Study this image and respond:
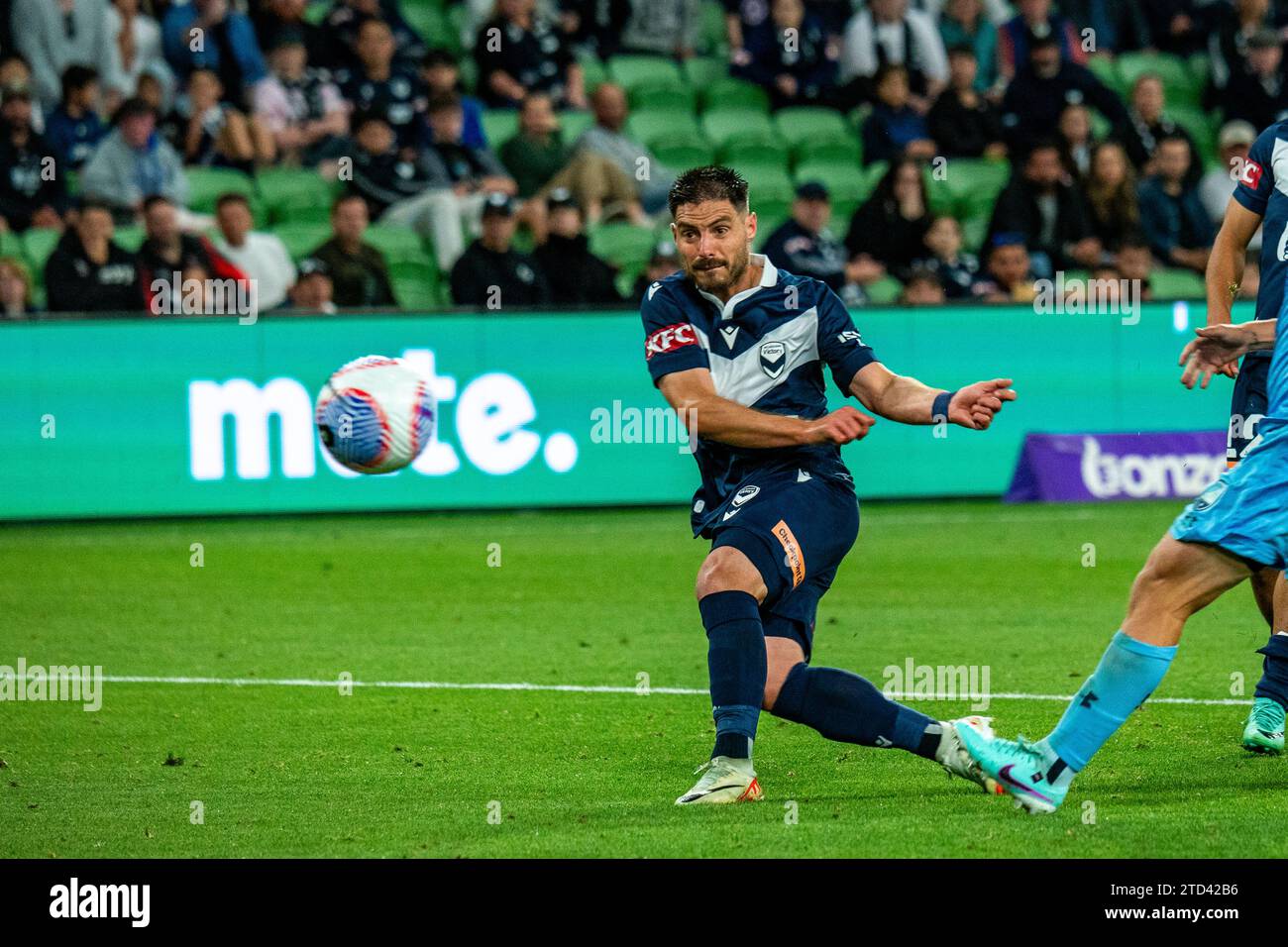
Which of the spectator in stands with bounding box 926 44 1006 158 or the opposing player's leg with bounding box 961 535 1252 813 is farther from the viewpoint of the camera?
the spectator in stands with bounding box 926 44 1006 158

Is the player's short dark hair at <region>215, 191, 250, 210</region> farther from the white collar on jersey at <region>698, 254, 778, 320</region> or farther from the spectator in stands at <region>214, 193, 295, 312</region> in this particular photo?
the white collar on jersey at <region>698, 254, 778, 320</region>

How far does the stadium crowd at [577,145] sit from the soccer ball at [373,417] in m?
8.64

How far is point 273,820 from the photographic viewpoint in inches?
228

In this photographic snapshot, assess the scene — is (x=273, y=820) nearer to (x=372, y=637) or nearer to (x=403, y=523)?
(x=372, y=637)

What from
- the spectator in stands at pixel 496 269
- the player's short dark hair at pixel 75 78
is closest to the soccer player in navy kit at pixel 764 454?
the spectator in stands at pixel 496 269

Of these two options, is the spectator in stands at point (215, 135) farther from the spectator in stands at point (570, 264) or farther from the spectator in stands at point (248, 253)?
the spectator in stands at point (570, 264)

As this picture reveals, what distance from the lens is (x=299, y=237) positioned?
1672cm

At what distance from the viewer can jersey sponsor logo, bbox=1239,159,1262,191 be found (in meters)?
7.05

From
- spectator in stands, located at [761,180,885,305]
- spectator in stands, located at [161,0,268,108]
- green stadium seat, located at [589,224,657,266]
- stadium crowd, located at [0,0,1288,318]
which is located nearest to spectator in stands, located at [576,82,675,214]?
stadium crowd, located at [0,0,1288,318]

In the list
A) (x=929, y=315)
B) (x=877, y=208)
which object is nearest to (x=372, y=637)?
(x=929, y=315)

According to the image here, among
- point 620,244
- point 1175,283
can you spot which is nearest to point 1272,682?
point 620,244

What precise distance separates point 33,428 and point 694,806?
9.34 metres

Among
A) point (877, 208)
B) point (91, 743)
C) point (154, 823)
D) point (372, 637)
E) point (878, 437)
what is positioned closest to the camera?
point (154, 823)

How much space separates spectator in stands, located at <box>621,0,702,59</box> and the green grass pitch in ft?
22.6
